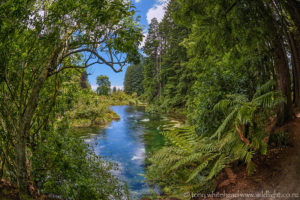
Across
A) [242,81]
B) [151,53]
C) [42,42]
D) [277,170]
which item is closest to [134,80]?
[151,53]

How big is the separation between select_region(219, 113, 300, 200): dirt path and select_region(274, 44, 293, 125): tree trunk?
15cm

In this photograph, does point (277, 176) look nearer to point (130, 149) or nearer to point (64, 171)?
point (64, 171)

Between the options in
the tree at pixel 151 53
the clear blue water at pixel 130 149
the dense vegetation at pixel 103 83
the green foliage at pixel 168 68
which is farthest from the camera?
the tree at pixel 151 53

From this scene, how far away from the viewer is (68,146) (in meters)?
3.57

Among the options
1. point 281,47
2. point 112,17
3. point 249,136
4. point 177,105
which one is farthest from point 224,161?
point 177,105

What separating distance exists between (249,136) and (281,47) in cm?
166

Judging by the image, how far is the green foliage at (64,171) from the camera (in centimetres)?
314

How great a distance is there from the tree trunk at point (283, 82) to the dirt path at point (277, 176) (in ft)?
0.48

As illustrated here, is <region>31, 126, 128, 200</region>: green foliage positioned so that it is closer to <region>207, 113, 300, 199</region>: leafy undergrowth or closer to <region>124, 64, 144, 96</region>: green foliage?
<region>207, 113, 300, 199</region>: leafy undergrowth

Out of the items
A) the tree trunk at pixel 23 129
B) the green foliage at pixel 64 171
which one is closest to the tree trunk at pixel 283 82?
the green foliage at pixel 64 171

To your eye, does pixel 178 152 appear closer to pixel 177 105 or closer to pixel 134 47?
pixel 134 47

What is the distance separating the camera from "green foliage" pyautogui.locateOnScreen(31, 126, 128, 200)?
3.14 metres

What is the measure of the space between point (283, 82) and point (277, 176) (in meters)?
1.57

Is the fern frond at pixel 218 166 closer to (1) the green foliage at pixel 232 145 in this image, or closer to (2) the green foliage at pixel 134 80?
(1) the green foliage at pixel 232 145
